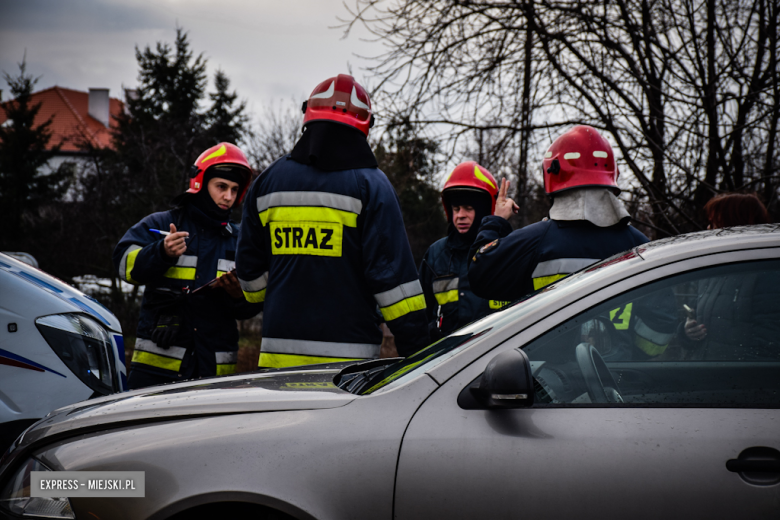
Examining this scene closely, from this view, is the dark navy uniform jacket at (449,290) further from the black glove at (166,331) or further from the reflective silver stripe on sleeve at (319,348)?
the black glove at (166,331)

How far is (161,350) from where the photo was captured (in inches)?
143

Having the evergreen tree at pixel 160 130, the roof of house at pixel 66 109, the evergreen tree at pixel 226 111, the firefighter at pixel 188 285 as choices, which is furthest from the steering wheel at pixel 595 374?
the roof of house at pixel 66 109

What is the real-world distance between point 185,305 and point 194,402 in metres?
1.91

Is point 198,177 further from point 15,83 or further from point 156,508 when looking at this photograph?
point 15,83

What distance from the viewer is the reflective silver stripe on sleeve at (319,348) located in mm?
2840

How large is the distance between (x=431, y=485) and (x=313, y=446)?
0.34m

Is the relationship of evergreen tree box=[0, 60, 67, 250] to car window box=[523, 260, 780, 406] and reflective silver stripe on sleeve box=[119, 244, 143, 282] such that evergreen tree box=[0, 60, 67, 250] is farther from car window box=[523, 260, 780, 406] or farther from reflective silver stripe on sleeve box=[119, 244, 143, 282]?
car window box=[523, 260, 780, 406]

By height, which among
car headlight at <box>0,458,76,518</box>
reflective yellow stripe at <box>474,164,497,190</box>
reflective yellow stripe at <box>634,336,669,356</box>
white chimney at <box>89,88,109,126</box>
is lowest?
car headlight at <box>0,458,76,518</box>

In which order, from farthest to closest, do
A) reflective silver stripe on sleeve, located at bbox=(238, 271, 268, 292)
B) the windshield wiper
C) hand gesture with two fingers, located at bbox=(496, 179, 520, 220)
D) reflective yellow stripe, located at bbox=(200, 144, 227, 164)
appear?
reflective yellow stripe, located at bbox=(200, 144, 227, 164)
hand gesture with two fingers, located at bbox=(496, 179, 520, 220)
reflective silver stripe on sleeve, located at bbox=(238, 271, 268, 292)
the windshield wiper

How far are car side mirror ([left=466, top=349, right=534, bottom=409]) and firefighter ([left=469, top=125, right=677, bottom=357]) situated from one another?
4.24 feet

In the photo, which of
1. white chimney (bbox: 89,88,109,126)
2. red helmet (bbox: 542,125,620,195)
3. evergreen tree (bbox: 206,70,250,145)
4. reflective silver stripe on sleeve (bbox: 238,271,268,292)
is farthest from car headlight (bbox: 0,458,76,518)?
white chimney (bbox: 89,88,109,126)

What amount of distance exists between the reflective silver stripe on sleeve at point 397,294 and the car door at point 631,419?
109 cm

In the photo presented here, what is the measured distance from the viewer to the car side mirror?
158 cm

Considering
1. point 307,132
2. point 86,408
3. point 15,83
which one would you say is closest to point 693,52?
point 307,132
